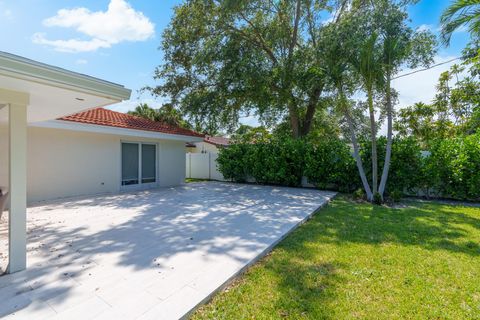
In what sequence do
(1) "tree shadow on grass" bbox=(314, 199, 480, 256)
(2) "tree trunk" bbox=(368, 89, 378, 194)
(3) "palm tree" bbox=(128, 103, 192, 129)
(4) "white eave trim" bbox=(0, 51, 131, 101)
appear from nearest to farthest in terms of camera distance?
1. (4) "white eave trim" bbox=(0, 51, 131, 101)
2. (1) "tree shadow on grass" bbox=(314, 199, 480, 256)
3. (2) "tree trunk" bbox=(368, 89, 378, 194)
4. (3) "palm tree" bbox=(128, 103, 192, 129)

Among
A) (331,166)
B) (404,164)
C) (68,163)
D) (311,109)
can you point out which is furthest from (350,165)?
(68,163)

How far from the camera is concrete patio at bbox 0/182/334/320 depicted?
273 cm

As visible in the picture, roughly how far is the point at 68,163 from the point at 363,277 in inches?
394

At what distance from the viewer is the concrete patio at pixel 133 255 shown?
2730mm

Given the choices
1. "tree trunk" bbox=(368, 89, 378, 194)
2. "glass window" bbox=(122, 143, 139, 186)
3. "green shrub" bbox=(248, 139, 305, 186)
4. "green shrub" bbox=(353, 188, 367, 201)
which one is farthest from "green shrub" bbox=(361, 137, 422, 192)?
"glass window" bbox=(122, 143, 139, 186)

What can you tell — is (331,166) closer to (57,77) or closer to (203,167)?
(203,167)

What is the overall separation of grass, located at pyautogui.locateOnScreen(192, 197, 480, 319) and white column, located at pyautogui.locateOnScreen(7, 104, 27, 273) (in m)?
2.74

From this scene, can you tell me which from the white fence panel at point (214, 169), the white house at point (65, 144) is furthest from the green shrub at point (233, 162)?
the white house at point (65, 144)

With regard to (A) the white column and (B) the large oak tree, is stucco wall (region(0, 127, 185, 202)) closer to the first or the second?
(B) the large oak tree

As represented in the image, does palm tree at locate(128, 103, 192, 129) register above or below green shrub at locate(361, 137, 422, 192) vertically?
above

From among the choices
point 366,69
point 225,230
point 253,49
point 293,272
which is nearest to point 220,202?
point 225,230

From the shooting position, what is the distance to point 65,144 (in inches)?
359

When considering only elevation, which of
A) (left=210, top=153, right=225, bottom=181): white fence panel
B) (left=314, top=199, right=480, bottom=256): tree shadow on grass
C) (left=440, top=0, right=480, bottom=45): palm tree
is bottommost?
(left=314, top=199, right=480, bottom=256): tree shadow on grass

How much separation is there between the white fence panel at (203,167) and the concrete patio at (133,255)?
813 cm
